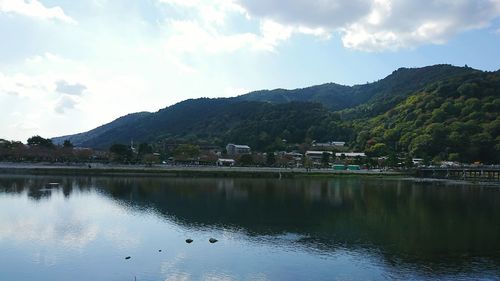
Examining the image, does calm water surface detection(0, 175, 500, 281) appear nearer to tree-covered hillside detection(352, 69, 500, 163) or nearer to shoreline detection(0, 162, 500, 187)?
shoreline detection(0, 162, 500, 187)

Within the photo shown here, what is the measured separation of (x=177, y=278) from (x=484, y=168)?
196 ft

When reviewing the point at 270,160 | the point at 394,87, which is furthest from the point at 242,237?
the point at 394,87

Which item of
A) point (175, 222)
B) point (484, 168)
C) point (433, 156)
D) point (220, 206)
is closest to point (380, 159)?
point (433, 156)

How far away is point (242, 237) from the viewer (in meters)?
19.9

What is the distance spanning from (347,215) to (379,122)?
301 feet

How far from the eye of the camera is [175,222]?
76.4 feet

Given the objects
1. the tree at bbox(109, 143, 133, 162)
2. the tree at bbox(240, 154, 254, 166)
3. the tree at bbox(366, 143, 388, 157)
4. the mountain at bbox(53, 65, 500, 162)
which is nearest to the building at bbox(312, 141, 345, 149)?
the mountain at bbox(53, 65, 500, 162)

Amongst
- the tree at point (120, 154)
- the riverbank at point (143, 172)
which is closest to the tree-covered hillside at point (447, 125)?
the riverbank at point (143, 172)

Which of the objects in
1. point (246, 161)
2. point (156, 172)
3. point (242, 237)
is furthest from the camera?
point (246, 161)

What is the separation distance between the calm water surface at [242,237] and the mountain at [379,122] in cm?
5317

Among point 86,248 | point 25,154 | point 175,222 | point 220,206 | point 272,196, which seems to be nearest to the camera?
point 86,248

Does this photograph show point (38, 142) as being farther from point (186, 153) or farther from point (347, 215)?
point (347, 215)

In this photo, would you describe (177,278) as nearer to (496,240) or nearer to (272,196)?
(496,240)

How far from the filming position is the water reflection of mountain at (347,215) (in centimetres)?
1828
